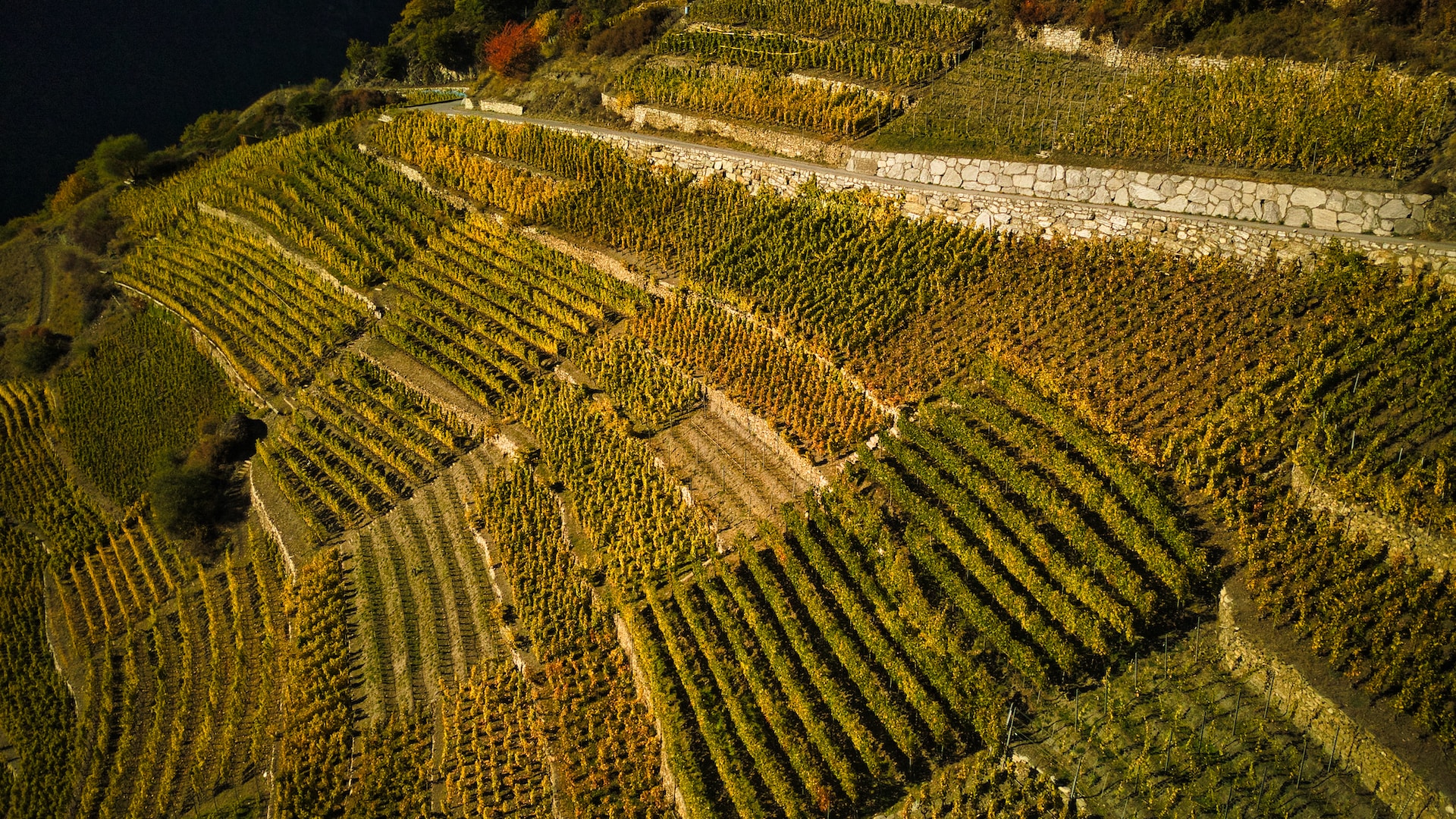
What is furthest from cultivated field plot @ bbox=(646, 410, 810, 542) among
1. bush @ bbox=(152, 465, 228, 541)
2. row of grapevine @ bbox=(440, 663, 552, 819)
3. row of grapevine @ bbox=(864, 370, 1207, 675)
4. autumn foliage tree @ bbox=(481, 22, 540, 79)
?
autumn foliage tree @ bbox=(481, 22, 540, 79)

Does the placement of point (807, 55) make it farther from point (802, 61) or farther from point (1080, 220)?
point (1080, 220)

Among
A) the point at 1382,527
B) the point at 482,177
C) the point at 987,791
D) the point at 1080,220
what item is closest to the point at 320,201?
the point at 482,177

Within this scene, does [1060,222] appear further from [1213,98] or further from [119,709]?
[119,709]

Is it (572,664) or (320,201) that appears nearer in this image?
(572,664)

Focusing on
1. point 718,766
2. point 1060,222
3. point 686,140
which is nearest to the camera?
point 718,766

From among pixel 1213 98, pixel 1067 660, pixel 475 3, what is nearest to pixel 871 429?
pixel 1067 660

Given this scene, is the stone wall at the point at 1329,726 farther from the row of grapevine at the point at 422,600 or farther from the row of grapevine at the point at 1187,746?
the row of grapevine at the point at 422,600
